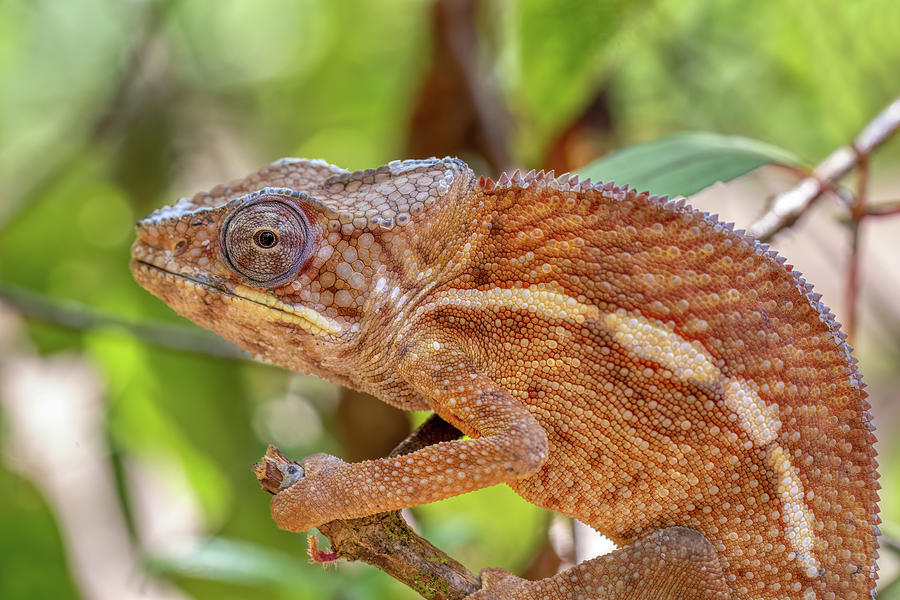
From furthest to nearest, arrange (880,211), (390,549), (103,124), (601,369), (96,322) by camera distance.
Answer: (103,124) < (96,322) < (880,211) < (601,369) < (390,549)

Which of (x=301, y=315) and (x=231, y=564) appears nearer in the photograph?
(x=301, y=315)

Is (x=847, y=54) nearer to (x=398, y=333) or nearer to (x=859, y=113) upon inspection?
(x=859, y=113)

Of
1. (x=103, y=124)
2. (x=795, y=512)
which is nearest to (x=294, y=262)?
(x=795, y=512)

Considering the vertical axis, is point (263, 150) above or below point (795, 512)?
above

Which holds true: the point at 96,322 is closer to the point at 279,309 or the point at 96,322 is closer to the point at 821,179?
the point at 279,309

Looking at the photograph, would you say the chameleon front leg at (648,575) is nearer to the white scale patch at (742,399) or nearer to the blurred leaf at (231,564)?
the white scale patch at (742,399)

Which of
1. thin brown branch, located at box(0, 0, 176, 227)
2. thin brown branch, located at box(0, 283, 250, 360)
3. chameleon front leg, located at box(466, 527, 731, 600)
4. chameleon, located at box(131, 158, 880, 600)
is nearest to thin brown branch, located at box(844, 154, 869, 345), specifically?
chameleon, located at box(131, 158, 880, 600)

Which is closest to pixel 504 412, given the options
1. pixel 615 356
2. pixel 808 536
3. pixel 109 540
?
pixel 615 356
